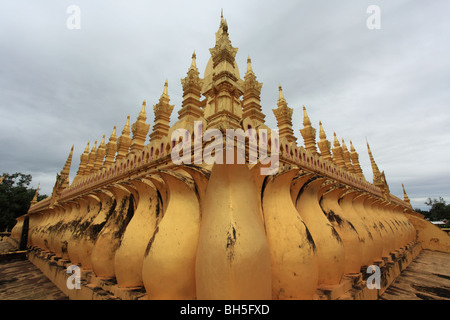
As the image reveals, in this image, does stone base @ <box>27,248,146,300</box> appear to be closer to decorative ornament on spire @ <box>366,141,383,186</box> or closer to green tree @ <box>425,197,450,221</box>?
decorative ornament on spire @ <box>366,141,383,186</box>

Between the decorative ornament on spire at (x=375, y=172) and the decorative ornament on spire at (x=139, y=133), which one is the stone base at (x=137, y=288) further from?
the decorative ornament on spire at (x=375, y=172)

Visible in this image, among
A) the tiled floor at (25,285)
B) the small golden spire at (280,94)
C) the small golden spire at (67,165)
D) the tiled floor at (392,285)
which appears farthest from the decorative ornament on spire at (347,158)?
the small golden spire at (67,165)

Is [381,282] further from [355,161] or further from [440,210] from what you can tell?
[440,210]

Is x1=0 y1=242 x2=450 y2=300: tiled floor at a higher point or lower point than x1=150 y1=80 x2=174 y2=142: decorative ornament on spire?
lower

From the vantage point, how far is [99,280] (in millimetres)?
3305

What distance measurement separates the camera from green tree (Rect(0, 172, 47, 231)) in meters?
23.5

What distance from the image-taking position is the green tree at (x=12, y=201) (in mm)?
23500

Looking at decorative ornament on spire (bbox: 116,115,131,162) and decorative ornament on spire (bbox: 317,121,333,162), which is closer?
decorative ornament on spire (bbox: 116,115,131,162)

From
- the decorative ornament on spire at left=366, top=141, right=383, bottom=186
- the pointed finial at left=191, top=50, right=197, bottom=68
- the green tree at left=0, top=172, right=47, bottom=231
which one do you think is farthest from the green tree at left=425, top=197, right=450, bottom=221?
the green tree at left=0, top=172, right=47, bottom=231

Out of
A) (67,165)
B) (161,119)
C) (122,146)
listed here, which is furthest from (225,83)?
(67,165)

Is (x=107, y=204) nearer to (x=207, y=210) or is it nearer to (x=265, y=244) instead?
(x=207, y=210)

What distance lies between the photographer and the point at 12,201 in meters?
25.1
